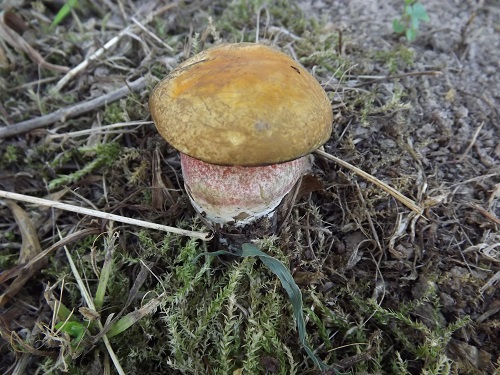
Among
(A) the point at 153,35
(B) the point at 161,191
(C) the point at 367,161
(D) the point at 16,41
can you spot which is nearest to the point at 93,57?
(A) the point at 153,35

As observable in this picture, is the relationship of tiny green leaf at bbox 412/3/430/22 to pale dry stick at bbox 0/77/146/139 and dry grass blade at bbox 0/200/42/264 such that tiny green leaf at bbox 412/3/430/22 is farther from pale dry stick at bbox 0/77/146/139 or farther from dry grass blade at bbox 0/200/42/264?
dry grass blade at bbox 0/200/42/264

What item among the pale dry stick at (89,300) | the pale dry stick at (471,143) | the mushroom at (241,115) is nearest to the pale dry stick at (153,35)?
the mushroom at (241,115)

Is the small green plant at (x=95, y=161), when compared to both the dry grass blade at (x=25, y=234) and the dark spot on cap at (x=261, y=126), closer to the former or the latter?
the dry grass blade at (x=25, y=234)

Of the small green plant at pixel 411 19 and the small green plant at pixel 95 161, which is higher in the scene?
the small green plant at pixel 411 19

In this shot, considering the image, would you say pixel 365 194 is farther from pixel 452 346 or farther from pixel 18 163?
pixel 18 163

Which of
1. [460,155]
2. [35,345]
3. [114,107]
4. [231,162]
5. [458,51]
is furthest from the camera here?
[458,51]

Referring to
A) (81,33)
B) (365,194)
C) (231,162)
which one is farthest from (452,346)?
(81,33)
